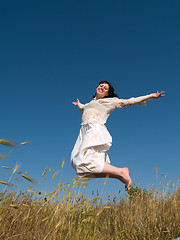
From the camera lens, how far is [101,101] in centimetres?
466

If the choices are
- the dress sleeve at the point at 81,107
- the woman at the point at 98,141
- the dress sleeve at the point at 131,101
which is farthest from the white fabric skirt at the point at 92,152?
the dress sleeve at the point at 81,107

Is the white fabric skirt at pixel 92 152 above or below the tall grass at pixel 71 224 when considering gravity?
above

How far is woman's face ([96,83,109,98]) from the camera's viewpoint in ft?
16.5

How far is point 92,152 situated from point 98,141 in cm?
22

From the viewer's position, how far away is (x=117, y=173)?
13.0ft

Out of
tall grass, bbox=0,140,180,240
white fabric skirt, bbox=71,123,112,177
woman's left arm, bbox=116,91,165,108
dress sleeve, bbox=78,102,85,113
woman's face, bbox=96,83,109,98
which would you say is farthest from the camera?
dress sleeve, bbox=78,102,85,113

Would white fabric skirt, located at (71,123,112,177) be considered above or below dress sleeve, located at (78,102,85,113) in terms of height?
below

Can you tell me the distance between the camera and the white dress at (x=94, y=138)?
3.93 m

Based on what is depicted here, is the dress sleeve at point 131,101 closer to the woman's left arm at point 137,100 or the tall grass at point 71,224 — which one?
the woman's left arm at point 137,100

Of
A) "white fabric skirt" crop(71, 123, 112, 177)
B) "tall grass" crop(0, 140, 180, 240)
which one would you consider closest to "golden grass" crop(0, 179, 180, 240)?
"tall grass" crop(0, 140, 180, 240)

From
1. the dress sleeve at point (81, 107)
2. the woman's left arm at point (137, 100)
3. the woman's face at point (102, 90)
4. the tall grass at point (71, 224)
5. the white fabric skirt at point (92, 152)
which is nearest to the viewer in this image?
the tall grass at point (71, 224)

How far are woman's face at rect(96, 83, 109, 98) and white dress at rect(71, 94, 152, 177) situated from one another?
0.35 m

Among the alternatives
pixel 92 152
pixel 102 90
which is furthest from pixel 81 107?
pixel 92 152

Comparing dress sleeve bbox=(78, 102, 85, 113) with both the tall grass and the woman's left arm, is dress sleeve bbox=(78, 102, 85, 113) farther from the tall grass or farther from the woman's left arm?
the tall grass
